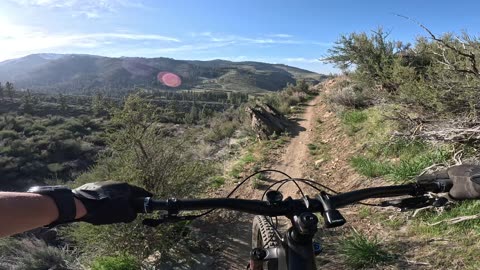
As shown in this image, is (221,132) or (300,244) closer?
(300,244)

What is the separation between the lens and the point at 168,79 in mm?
130125

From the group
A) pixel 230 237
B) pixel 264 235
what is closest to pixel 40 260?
pixel 230 237

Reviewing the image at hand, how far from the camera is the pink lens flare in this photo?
12488cm

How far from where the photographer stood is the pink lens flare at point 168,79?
410ft

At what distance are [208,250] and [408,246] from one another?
2.83 m

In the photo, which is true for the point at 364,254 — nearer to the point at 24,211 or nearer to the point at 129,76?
the point at 24,211

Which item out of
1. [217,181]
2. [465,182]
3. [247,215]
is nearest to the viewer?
[465,182]

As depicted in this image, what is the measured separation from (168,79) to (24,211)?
132m

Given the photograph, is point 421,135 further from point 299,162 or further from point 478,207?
point 299,162

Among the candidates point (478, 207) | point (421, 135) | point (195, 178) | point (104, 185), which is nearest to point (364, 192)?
point (104, 185)

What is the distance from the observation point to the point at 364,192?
1.94 m

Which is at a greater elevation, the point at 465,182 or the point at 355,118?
the point at 465,182

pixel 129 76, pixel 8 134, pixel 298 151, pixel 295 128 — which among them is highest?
pixel 129 76

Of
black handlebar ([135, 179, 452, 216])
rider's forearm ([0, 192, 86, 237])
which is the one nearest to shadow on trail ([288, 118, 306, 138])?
black handlebar ([135, 179, 452, 216])
